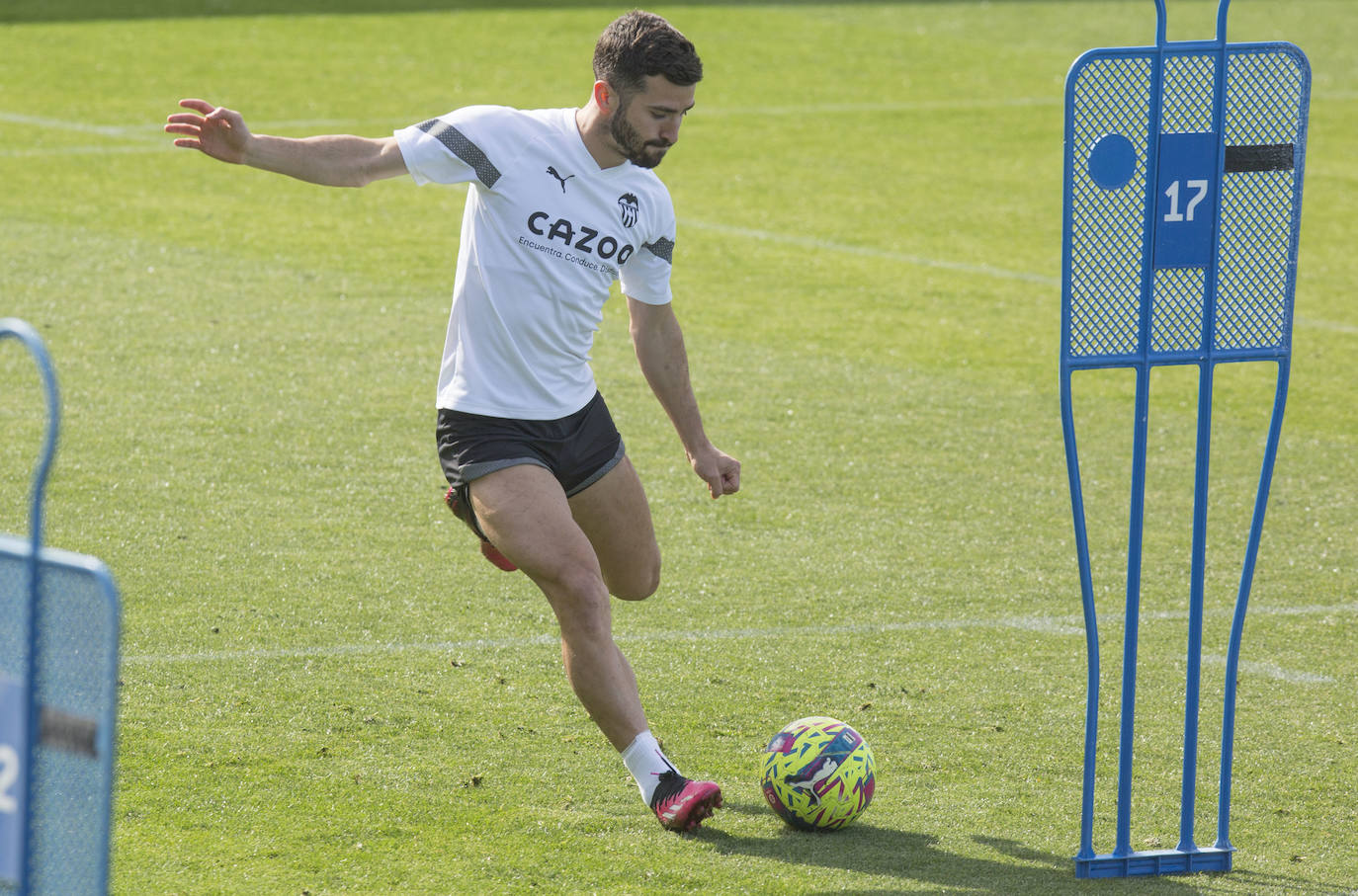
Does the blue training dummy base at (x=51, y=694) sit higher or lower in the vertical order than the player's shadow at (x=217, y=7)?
lower

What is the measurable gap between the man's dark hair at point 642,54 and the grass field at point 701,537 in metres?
2.11

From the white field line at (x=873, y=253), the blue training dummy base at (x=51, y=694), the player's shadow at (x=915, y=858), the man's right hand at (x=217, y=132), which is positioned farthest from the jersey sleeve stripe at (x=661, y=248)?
the white field line at (x=873, y=253)

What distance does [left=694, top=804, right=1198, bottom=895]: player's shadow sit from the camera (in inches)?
184

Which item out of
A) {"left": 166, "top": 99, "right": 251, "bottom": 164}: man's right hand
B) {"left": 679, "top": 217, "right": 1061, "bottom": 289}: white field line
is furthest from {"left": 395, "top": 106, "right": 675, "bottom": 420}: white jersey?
{"left": 679, "top": 217, "right": 1061, "bottom": 289}: white field line

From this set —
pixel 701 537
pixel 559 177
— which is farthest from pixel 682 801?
pixel 701 537

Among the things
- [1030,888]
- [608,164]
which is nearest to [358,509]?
[608,164]

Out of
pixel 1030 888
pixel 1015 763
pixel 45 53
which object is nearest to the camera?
pixel 1030 888

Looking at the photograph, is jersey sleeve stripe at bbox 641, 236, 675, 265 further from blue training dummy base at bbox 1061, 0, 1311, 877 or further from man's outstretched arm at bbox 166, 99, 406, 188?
blue training dummy base at bbox 1061, 0, 1311, 877

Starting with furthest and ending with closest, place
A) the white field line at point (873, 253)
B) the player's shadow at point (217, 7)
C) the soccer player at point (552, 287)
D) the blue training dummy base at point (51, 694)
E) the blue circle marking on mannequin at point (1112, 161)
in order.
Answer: the player's shadow at point (217, 7) → the white field line at point (873, 253) → the soccer player at point (552, 287) → the blue circle marking on mannequin at point (1112, 161) → the blue training dummy base at point (51, 694)

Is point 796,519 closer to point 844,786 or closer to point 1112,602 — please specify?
point 1112,602

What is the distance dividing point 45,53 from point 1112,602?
15273mm

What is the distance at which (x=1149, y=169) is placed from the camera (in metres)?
4.43

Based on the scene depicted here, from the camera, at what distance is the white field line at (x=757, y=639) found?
20.4 ft

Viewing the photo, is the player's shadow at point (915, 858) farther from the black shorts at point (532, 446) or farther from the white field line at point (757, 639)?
the white field line at point (757, 639)
